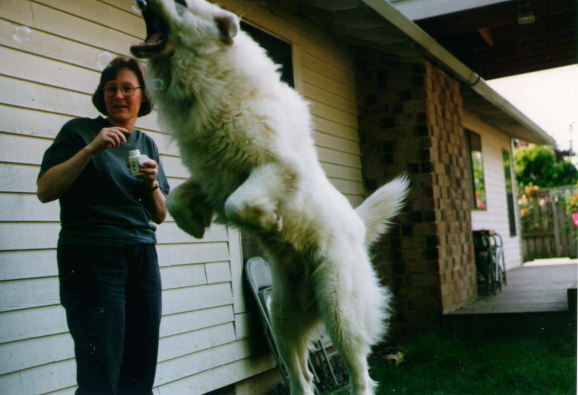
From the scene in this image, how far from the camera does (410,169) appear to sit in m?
5.82

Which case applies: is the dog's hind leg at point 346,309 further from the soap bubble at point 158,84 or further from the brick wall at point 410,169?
the brick wall at point 410,169

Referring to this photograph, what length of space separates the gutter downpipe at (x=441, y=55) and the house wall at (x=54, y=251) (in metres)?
0.88

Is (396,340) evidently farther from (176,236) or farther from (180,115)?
(180,115)

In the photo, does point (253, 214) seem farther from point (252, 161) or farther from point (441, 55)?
point (441, 55)

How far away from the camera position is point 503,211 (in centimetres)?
1259

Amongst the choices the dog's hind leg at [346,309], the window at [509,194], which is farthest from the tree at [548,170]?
the window at [509,194]

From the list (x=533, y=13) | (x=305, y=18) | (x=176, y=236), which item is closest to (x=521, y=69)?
(x=533, y=13)

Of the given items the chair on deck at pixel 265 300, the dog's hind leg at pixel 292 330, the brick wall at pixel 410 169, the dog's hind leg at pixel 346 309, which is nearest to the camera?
the dog's hind leg at pixel 346 309

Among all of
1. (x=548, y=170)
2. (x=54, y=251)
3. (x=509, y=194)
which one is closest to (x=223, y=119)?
(x=54, y=251)

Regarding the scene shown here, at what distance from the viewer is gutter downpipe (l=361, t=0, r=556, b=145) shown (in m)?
4.49

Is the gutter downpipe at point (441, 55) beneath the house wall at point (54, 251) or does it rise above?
above

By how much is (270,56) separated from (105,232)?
2.75m

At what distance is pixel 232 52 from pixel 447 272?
15.6 feet

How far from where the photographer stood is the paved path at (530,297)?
5.94 meters
